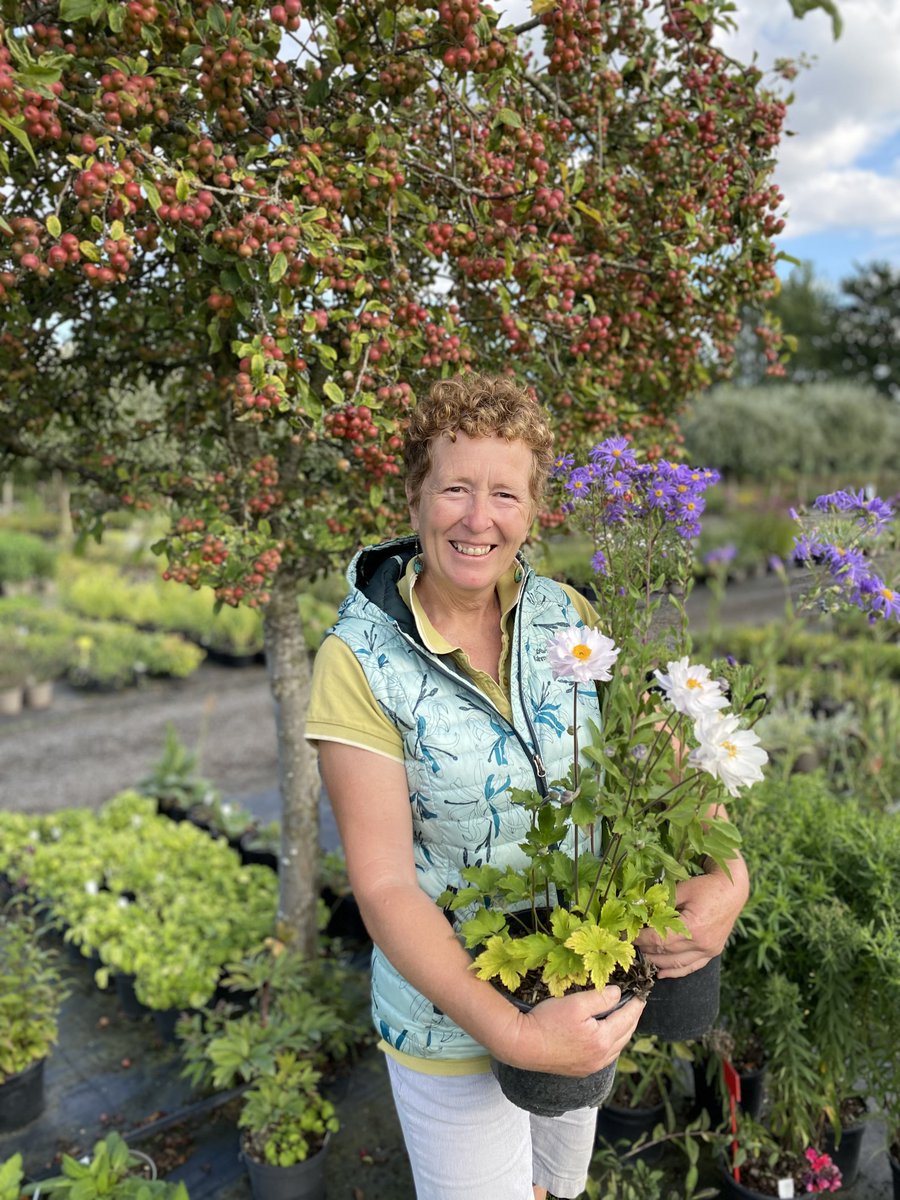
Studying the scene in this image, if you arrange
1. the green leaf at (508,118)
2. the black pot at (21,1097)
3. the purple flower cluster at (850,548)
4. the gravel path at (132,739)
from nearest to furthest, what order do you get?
the purple flower cluster at (850,548) → the green leaf at (508,118) → the black pot at (21,1097) → the gravel path at (132,739)

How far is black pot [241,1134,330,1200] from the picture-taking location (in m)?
2.21

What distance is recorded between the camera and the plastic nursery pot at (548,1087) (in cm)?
133

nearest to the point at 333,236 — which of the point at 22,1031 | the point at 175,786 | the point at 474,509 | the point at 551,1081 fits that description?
the point at 474,509

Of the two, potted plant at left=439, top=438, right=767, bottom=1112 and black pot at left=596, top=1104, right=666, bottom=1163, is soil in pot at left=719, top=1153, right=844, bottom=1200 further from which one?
potted plant at left=439, top=438, right=767, bottom=1112

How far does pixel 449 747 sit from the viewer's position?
1423 mm

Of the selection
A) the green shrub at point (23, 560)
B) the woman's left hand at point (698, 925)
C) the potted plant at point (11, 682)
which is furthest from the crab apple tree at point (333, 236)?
the green shrub at point (23, 560)

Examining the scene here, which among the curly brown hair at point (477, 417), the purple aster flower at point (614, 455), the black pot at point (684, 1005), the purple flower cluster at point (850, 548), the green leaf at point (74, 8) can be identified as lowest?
the black pot at point (684, 1005)

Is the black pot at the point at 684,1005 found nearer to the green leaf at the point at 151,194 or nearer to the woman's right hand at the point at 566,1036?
the woman's right hand at the point at 566,1036

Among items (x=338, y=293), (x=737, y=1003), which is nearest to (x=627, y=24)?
(x=338, y=293)

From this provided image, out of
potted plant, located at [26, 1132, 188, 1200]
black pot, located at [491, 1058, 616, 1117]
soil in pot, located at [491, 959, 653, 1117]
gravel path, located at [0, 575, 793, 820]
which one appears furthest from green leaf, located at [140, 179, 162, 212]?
gravel path, located at [0, 575, 793, 820]

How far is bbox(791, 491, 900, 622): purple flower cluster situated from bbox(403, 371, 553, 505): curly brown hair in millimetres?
601

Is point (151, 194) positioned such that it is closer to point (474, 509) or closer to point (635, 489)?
point (474, 509)

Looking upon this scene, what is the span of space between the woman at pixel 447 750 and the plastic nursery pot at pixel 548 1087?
82 mm

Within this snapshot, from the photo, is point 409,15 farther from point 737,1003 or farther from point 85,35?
point 737,1003
